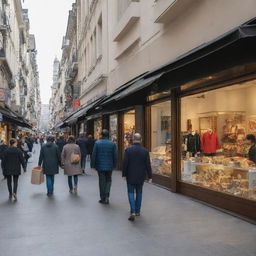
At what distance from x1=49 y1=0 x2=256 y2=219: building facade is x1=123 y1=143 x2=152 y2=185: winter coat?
1.74 metres

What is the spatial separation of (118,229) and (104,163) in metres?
3.01

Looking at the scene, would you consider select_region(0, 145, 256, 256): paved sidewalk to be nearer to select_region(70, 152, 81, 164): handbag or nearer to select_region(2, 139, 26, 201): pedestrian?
select_region(2, 139, 26, 201): pedestrian

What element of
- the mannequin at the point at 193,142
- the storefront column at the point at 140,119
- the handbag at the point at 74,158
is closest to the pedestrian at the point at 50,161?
the handbag at the point at 74,158

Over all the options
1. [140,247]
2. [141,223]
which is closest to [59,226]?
[141,223]

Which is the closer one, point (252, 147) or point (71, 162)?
point (252, 147)

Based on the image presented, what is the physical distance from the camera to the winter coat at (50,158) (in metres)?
12.2

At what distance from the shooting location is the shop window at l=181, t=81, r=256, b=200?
891 centimetres

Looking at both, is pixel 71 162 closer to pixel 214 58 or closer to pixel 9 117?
pixel 214 58

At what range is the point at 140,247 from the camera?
20.2ft

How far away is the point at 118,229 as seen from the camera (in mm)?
7344

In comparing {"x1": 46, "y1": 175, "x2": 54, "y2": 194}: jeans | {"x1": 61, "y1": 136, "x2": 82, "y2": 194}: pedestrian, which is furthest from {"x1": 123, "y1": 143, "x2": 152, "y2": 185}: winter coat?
{"x1": 46, "y1": 175, "x2": 54, "y2": 194}: jeans

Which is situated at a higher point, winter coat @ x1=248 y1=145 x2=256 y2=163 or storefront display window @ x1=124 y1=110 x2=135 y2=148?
storefront display window @ x1=124 y1=110 x2=135 y2=148

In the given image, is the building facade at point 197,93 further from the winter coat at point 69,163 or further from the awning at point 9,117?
the awning at point 9,117

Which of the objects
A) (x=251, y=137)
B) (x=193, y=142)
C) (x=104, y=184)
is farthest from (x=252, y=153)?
(x=104, y=184)
